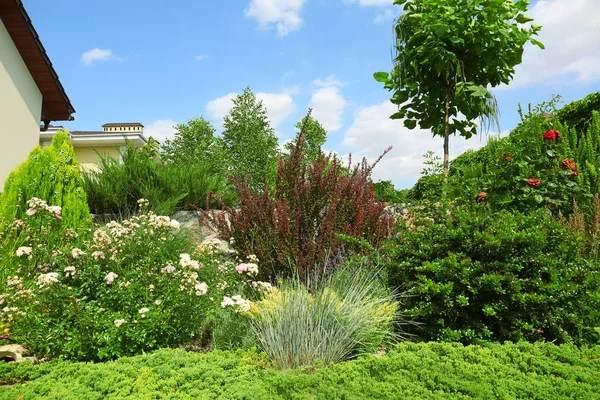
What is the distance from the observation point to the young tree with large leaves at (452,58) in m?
6.81

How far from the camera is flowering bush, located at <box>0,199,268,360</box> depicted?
3.95 metres

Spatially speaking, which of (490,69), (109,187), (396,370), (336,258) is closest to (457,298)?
(396,370)

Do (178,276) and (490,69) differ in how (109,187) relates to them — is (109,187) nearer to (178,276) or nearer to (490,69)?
(178,276)

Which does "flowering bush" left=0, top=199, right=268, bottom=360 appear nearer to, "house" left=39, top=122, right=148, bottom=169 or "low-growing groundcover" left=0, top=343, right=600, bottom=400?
"low-growing groundcover" left=0, top=343, right=600, bottom=400

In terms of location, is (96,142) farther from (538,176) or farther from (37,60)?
(538,176)

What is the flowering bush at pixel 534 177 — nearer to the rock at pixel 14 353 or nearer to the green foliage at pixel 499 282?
the green foliage at pixel 499 282

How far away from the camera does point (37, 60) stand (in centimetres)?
978

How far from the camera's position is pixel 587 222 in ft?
19.3

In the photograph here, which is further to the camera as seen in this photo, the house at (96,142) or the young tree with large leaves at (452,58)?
the house at (96,142)

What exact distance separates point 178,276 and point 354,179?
2.78m

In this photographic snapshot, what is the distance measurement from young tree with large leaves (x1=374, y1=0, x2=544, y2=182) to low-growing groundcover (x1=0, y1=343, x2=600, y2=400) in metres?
4.29

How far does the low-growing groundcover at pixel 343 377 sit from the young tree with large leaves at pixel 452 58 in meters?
4.29

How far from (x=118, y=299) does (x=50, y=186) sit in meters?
3.99

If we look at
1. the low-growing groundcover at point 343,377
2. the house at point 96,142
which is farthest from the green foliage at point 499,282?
the house at point 96,142
